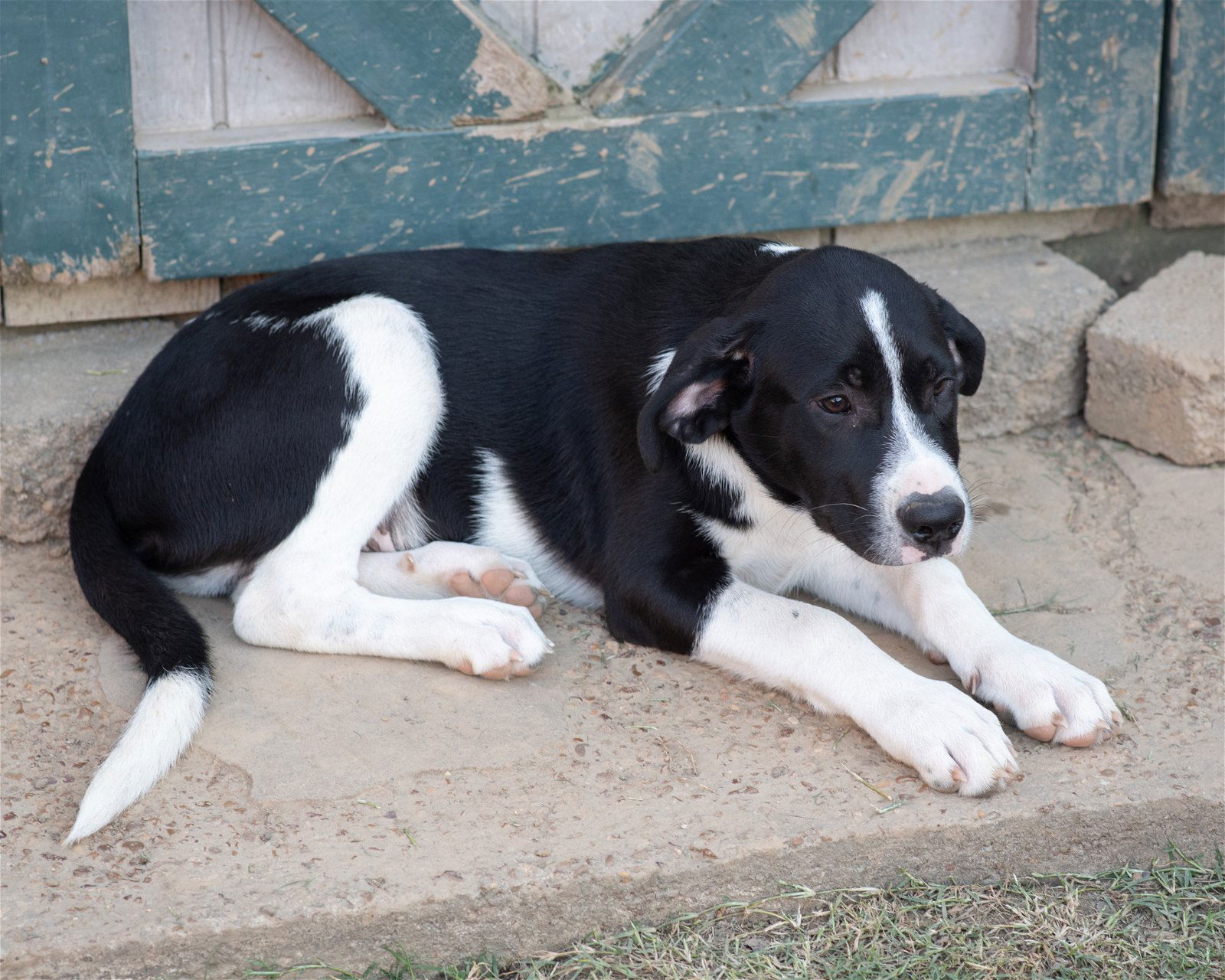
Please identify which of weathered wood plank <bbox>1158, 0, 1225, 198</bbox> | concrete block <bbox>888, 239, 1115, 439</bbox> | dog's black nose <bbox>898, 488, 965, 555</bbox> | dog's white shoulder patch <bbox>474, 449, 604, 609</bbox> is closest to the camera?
dog's black nose <bbox>898, 488, 965, 555</bbox>

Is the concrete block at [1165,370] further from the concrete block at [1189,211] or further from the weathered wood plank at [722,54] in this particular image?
the weathered wood plank at [722,54]

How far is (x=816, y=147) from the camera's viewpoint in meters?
4.14

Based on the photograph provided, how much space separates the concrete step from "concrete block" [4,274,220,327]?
0.14 feet

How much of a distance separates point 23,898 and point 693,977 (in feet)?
3.77

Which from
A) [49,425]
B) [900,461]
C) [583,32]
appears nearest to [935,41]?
[583,32]

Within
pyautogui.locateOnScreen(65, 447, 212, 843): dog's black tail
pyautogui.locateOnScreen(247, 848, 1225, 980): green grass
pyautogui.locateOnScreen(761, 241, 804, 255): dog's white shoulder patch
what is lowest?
pyautogui.locateOnScreen(247, 848, 1225, 980): green grass

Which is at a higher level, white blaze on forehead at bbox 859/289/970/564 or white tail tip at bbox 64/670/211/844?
white blaze on forehead at bbox 859/289/970/564

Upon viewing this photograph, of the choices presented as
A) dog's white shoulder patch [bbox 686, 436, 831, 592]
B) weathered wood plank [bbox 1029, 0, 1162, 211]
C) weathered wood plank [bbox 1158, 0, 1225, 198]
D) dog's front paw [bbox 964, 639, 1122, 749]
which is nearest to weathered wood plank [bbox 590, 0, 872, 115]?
weathered wood plank [bbox 1029, 0, 1162, 211]

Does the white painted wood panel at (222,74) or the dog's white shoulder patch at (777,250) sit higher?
the white painted wood panel at (222,74)

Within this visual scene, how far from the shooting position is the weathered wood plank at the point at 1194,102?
4234 mm

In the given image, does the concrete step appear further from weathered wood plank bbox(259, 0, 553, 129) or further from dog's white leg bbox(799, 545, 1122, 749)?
dog's white leg bbox(799, 545, 1122, 749)

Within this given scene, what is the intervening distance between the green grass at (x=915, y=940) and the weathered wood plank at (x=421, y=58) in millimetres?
2369

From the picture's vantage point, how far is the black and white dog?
108 inches

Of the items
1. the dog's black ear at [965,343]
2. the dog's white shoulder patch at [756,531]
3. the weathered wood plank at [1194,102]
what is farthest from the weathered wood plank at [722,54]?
the dog's white shoulder patch at [756,531]
